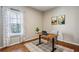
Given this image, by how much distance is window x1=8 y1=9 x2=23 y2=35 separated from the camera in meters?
1.09

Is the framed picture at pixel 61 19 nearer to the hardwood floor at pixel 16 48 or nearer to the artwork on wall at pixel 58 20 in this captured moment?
the artwork on wall at pixel 58 20

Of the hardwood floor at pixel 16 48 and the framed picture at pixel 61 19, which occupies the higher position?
the framed picture at pixel 61 19

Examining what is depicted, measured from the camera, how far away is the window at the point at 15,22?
3.57 ft

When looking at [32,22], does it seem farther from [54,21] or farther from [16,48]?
[16,48]

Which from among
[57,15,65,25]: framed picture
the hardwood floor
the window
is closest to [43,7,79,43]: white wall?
[57,15,65,25]: framed picture

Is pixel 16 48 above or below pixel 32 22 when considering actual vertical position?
below

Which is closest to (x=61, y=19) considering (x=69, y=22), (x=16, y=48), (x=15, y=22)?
(x=69, y=22)

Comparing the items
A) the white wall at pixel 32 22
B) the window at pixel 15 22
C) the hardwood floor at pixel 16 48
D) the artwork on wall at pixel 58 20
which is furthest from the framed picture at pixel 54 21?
the hardwood floor at pixel 16 48

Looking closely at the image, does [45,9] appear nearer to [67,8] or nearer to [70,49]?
[67,8]

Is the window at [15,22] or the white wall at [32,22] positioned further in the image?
the white wall at [32,22]

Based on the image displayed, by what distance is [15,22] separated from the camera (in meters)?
1.14

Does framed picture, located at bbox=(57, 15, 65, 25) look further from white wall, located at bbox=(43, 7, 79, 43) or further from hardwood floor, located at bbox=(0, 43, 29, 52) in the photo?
hardwood floor, located at bbox=(0, 43, 29, 52)

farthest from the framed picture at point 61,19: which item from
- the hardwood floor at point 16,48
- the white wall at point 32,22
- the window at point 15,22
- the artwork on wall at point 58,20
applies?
the hardwood floor at point 16,48
